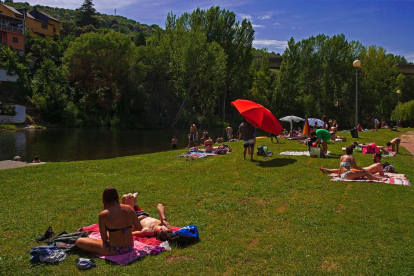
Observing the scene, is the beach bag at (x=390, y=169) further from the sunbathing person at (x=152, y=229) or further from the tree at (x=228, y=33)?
the tree at (x=228, y=33)

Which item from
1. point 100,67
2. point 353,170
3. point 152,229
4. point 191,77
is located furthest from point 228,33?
point 152,229

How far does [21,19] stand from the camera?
60.2m

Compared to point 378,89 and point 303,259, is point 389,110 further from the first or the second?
point 303,259

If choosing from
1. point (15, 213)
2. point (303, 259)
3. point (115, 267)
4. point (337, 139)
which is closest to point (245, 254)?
point (303, 259)

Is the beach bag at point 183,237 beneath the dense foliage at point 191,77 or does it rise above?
beneath

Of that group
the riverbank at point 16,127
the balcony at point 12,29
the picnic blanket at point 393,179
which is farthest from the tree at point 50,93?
the picnic blanket at point 393,179

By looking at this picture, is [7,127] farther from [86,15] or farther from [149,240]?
[86,15]

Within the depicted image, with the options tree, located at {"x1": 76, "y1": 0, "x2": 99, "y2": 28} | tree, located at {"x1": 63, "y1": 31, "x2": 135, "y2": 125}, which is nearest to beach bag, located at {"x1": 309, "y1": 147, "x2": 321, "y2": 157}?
tree, located at {"x1": 63, "y1": 31, "x2": 135, "y2": 125}

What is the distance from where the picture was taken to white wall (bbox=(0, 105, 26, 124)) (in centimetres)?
4384

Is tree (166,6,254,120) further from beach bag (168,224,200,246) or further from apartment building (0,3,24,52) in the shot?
beach bag (168,224,200,246)

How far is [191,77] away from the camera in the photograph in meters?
56.4

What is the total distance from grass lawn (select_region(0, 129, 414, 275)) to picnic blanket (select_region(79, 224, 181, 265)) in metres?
0.16

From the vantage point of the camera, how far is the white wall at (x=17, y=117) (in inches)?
1726

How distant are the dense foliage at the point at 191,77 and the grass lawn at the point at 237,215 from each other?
40.8 m
